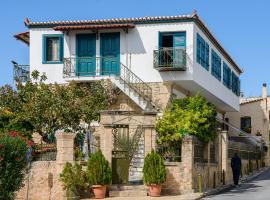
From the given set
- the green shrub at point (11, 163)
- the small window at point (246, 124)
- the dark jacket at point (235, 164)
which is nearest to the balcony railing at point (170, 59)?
the dark jacket at point (235, 164)

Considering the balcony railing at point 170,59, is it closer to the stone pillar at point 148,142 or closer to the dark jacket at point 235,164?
the dark jacket at point 235,164

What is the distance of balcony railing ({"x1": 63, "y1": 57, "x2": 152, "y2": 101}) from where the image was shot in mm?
31641

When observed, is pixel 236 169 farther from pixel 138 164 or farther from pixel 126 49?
pixel 126 49

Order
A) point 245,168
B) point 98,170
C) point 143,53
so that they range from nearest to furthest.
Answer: point 98,170 < point 143,53 < point 245,168

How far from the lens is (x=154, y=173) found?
23.3 metres

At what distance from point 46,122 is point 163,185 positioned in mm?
7579

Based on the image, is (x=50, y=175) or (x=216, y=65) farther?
(x=216, y=65)

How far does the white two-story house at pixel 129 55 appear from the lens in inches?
1229

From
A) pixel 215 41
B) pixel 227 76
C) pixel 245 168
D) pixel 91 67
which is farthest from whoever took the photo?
pixel 227 76

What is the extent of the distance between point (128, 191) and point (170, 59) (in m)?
9.83

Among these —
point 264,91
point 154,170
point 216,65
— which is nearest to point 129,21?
point 216,65

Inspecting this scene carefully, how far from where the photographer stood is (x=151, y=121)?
24203 mm

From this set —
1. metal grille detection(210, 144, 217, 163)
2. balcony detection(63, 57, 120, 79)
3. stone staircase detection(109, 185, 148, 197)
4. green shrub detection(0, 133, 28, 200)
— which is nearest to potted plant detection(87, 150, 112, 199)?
stone staircase detection(109, 185, 148, 197)

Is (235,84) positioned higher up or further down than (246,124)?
higher up
